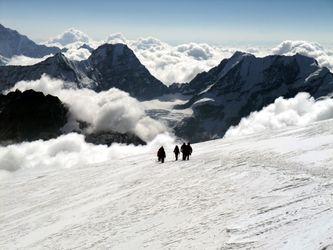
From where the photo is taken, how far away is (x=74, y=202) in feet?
124

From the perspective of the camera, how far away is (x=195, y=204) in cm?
2984

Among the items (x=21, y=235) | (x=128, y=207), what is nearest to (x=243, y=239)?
(x=128, y=207)

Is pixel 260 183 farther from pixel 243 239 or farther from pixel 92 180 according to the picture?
pixel 92 180

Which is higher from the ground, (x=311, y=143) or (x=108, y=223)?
(x=311, y=143)

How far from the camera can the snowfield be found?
22.9 meters

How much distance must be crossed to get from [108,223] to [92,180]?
1699cm

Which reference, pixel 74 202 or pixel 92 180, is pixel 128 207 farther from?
pixel 92 180

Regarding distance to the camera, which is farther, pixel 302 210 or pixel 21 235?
pixel 21 235

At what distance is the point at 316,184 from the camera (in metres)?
28.2

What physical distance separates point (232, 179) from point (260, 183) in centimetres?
318

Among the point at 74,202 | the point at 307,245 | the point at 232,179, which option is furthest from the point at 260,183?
the point at 74,202

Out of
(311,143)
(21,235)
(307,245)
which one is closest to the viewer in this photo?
(307,245)

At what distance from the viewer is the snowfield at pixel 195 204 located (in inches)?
901

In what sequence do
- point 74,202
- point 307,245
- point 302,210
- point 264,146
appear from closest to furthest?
point 307,245 < point 302,210 < point 74,202 < point 264,146
